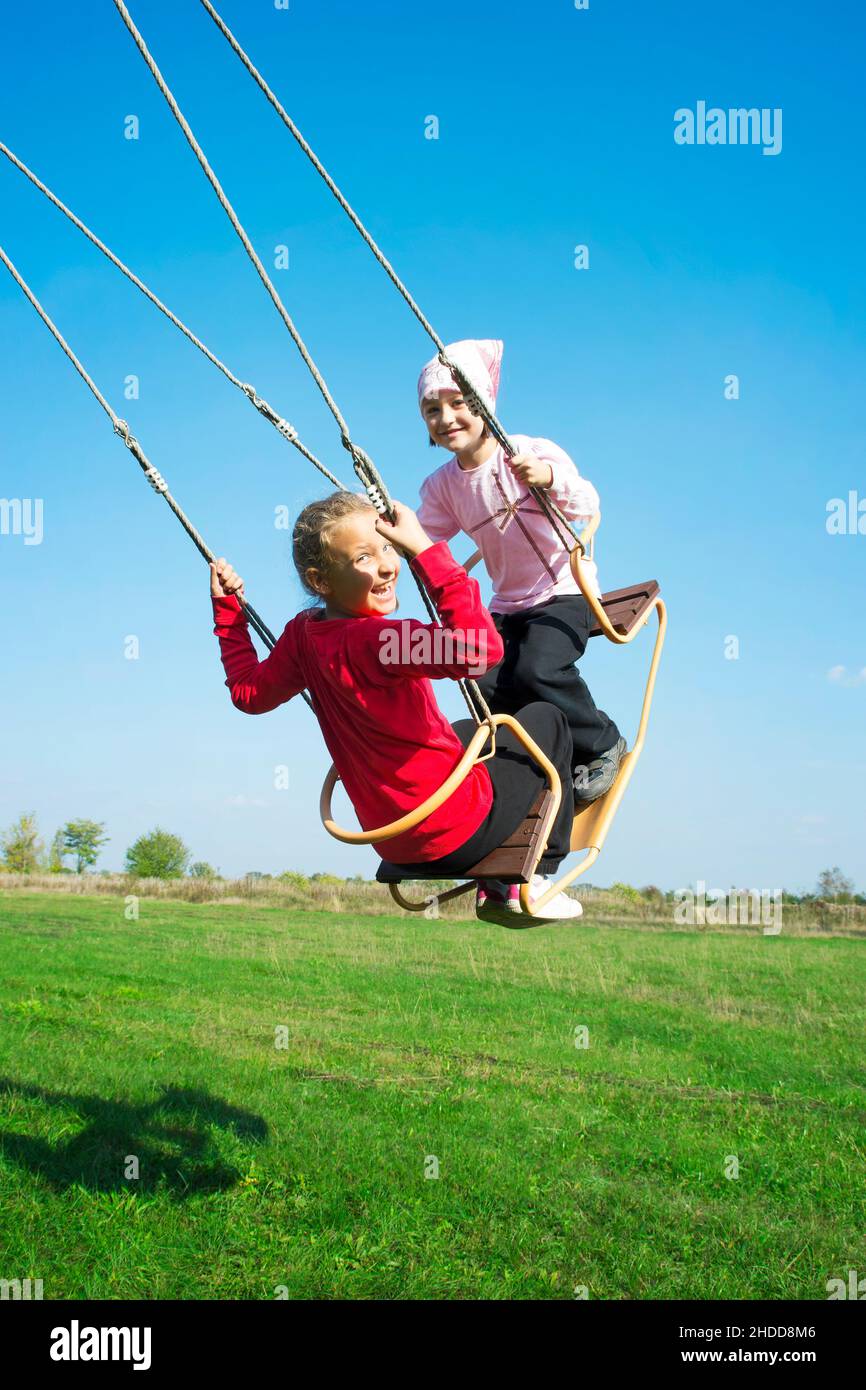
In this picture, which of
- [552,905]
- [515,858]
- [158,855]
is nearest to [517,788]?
[515,858]

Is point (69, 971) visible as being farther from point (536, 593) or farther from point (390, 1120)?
point (536, 593)

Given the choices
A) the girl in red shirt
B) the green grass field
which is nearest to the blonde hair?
the girl in red shirt

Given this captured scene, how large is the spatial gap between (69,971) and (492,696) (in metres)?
12.1

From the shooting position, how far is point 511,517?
4953mm

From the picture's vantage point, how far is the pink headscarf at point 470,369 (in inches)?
176

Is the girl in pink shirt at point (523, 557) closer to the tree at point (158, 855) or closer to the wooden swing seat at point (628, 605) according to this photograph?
the wooden swing seat at point (628, 605)

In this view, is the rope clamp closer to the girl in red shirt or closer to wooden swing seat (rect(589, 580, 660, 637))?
the girl in red shirt

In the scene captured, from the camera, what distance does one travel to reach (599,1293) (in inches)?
253

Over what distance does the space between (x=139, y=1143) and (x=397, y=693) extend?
19.4 feet

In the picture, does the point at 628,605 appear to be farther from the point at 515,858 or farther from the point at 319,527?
the point at 319,527

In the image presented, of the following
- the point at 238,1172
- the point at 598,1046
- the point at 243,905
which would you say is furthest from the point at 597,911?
the point at 238,1172

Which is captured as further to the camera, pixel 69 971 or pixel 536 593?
pixel 69 971

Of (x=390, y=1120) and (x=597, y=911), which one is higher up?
(x=597, y=911)

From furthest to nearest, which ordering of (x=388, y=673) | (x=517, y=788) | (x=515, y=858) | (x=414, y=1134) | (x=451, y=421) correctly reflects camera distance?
(x=414, y=1134) < (x=451, y=421) < (x=517, y=788) < (x=515, y=858) < (x=388, y=673)
